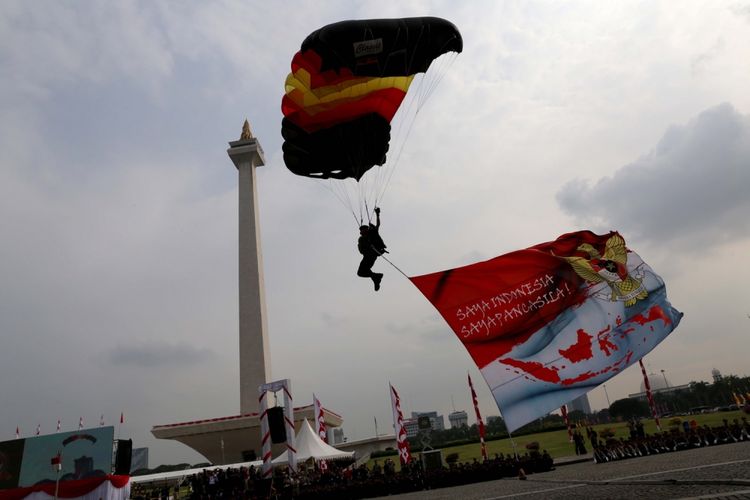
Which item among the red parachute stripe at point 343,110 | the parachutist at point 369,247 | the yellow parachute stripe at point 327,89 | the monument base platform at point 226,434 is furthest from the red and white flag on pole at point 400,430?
the yellow parachute stripe at point 327,89

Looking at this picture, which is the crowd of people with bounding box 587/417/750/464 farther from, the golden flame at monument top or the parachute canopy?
the golden flame at monument top

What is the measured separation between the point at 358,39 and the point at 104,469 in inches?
889

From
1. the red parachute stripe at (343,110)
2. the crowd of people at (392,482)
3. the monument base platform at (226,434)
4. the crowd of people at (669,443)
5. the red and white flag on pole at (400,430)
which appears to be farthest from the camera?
the monument base platform at (226,434)

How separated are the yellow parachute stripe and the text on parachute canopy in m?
7.09

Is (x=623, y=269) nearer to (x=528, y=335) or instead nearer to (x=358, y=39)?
(x=528, y=335)

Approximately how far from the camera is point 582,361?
462 inches

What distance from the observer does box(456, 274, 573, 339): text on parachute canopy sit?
11.9m

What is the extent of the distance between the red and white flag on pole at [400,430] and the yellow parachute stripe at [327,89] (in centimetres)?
1838

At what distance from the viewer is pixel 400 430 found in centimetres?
2745

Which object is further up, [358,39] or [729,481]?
[358,39]

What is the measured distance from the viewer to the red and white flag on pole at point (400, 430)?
26.5 m

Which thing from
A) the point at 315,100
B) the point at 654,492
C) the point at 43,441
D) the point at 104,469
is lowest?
the point at 654,492

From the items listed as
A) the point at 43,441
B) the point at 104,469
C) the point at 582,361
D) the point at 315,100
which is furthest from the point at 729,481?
the point at 43,441

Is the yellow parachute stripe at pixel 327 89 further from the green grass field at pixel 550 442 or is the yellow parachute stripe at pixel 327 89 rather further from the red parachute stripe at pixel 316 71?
the green grass field at pixel 550 442
